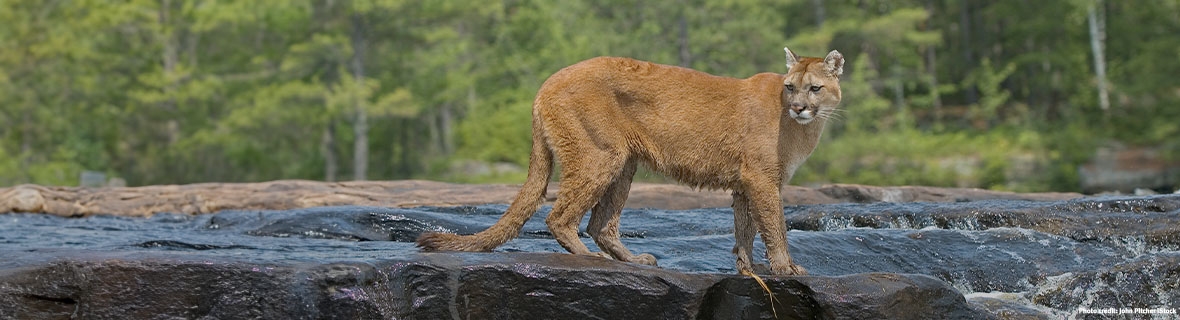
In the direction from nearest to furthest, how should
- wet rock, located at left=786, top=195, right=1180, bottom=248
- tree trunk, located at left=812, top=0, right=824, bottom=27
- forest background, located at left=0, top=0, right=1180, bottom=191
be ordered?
wet rock, located at left=786, top=195, right=1180, bottom=248 → forest background, located at left=0, top=0, right=1180, bottom=191 → tree trunk, located at left=812, top=0, right=824, bottom=27

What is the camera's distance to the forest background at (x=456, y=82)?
1358 inches

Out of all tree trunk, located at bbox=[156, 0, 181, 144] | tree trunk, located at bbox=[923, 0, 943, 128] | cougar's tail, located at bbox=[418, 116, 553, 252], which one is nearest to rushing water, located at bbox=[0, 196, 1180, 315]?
cougar's tail, located at bbox=[418, 116, 553, 252]

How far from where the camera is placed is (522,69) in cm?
4009

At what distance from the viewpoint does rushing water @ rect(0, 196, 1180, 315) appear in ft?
25.6

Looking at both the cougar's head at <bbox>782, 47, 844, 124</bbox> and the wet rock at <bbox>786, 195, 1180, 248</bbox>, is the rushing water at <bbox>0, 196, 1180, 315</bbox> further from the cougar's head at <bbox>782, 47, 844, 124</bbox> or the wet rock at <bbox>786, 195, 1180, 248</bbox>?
the cougar's head at <bbox>782, 47, 844, 124</bbox>

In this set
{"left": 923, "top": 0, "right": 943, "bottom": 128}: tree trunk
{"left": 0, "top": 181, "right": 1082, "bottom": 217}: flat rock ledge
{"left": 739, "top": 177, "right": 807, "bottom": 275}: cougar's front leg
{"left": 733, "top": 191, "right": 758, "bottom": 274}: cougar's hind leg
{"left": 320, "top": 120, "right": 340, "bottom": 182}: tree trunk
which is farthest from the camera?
{"left": 923, "top": 0, "right": 943, "bottom": 128}: tree trunk

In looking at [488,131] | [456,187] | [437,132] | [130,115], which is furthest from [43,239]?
[437,132]

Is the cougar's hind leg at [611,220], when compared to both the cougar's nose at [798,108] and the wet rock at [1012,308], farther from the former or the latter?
the wet rock at [1012,308]

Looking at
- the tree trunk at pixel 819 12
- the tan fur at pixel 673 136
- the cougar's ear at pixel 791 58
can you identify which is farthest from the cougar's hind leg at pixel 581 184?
the tree trunk at pixel 819 12

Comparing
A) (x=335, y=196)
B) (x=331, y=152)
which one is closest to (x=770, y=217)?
(x=335, y=196)

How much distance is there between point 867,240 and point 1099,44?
3688cm

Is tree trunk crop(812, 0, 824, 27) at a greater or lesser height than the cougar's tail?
greater

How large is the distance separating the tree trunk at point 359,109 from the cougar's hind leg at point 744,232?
28571 mm

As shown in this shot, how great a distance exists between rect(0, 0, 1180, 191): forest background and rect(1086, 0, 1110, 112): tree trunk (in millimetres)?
114
